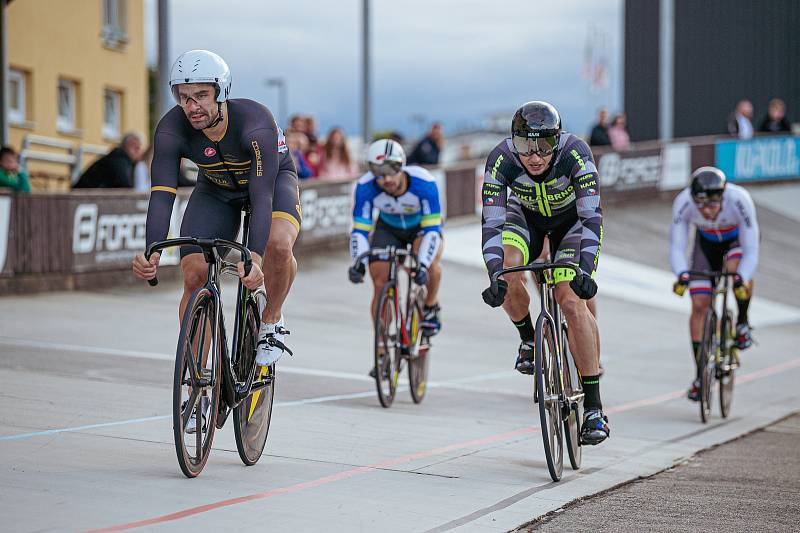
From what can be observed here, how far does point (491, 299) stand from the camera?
6.33 metres

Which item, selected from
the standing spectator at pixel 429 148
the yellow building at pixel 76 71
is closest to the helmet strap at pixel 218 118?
the standing spectator at pixel 429 148

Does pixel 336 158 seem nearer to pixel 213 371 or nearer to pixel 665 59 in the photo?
pixel 665 59

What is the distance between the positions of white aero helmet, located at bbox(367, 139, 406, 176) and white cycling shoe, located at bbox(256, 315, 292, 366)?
317cm

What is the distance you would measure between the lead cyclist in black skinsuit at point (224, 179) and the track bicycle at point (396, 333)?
263cm

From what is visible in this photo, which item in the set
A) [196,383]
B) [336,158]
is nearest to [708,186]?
[196,383]

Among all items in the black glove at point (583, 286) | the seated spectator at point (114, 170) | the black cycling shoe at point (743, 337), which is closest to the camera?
the black glove at point (583, 286)

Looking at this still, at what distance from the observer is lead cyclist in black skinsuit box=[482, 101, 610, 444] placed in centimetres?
645


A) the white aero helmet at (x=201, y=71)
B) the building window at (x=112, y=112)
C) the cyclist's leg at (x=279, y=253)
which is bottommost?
the cyclist's leg at (x=279, y=253)

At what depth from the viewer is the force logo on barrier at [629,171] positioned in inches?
1054

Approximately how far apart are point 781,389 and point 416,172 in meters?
4.44

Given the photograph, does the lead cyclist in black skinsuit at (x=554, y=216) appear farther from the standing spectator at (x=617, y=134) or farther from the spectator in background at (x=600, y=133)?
the standing spectator at (x=617, y=134)

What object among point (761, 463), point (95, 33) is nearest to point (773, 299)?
point (761, 463)

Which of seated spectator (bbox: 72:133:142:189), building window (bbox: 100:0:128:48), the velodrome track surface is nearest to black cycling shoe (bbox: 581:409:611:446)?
the velodrome track surface

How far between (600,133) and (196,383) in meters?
21.6
